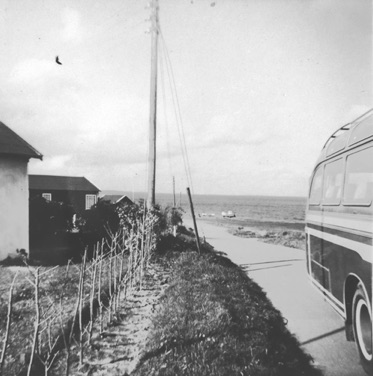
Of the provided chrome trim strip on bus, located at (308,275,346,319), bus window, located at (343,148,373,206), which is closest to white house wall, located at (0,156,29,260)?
chrome trim strip on bus, located at (308,275,346,319)

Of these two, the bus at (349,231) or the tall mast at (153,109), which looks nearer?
the bus at (349,231)

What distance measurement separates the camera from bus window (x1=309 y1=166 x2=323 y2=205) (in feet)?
21.3

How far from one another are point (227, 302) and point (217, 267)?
3330 mm

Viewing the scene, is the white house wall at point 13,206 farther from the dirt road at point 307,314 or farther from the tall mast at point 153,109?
the dirt road at point 307,314

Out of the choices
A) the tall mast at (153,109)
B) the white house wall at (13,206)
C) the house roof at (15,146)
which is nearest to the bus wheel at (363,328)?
the tall mast at (153,109)

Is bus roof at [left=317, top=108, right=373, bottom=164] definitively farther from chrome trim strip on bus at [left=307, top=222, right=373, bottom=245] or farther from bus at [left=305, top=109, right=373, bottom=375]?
chrome trim strip on bus at [left=307, top=222, right=373, bottom=245]

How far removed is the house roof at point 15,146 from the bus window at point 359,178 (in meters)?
9.72

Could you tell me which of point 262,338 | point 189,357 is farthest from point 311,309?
point 189,357

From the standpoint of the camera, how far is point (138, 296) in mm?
7723

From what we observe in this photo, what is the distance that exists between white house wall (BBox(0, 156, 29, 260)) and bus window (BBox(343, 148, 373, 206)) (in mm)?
9919

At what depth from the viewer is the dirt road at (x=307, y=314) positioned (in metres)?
4.83

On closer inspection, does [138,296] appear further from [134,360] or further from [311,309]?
[311,309]

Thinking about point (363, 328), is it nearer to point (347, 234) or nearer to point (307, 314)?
point (347, 234)

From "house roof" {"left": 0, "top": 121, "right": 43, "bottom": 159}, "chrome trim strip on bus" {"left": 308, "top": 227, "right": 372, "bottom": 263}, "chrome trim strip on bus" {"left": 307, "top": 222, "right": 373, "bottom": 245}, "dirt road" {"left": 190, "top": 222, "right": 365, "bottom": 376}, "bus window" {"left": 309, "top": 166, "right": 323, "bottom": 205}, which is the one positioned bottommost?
"dirt road" {"left": 190, "top": 222, "right": 365, "bottom": 376}
